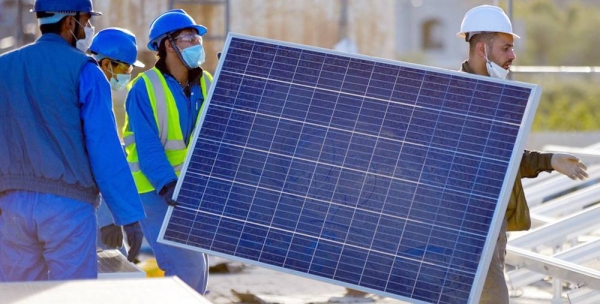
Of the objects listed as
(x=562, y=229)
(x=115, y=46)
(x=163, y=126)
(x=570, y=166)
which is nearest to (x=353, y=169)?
(x=570, y=166)

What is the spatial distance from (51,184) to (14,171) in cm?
18

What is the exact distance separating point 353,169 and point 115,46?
2527mm

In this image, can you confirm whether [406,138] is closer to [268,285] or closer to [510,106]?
[510,106]

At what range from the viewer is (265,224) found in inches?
242

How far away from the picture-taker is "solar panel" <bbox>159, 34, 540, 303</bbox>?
5836 millimetres

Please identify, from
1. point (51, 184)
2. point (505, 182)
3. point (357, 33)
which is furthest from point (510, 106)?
point (357, 33)

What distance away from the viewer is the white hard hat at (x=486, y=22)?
6625 millimetres

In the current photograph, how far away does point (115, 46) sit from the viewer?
813cm

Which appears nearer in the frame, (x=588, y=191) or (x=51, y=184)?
(x=51, y=184)

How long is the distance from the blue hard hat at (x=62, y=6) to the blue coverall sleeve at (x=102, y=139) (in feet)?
0.91

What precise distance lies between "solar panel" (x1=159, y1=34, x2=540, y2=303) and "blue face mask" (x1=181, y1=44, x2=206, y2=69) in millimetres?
670

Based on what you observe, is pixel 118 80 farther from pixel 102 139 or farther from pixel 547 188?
pixel 547 188

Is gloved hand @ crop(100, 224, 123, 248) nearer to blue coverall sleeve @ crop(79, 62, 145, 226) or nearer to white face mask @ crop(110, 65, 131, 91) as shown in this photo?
blue coverall sleeve @ crop(79, 62, 145, 226)

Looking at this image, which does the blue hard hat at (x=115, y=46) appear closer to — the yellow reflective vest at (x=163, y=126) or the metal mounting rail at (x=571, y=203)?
the yellow reflective vest at (x=163, y=126)
